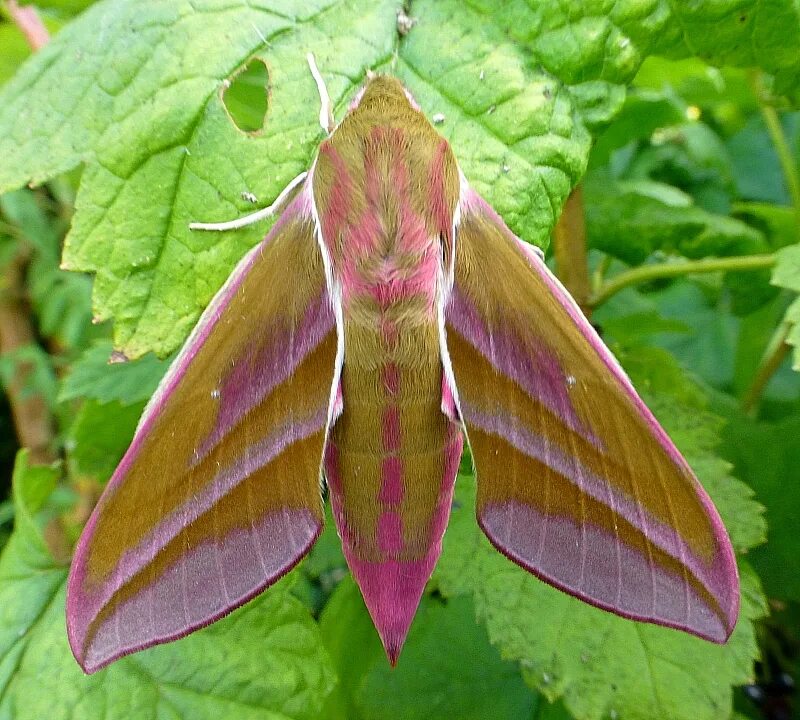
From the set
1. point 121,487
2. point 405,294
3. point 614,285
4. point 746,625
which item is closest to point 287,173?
point 405,294

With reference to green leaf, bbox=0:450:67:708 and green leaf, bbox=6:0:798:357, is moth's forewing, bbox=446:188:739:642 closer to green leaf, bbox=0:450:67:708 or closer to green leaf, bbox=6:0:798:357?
green leaf, bbox=6:0:798:357

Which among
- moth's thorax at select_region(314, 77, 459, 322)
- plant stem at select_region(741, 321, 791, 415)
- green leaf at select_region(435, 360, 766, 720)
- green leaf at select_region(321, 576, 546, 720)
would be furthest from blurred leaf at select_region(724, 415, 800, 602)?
moth's thorax at select_region(314, 77, 459, 322)

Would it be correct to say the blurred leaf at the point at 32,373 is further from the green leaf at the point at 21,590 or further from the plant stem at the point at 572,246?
the plant stem at the point at 572,246

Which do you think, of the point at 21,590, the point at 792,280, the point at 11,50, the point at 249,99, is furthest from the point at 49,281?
the point at 792,280

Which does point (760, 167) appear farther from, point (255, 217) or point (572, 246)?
point (255, 217)

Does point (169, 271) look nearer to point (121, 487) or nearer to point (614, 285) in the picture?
point (121, 487)

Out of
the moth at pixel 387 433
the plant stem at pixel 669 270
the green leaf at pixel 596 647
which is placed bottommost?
the green leaf at pixel 596 647

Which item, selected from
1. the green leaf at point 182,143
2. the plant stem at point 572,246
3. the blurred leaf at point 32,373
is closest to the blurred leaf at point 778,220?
the plant stem at point 572,246
